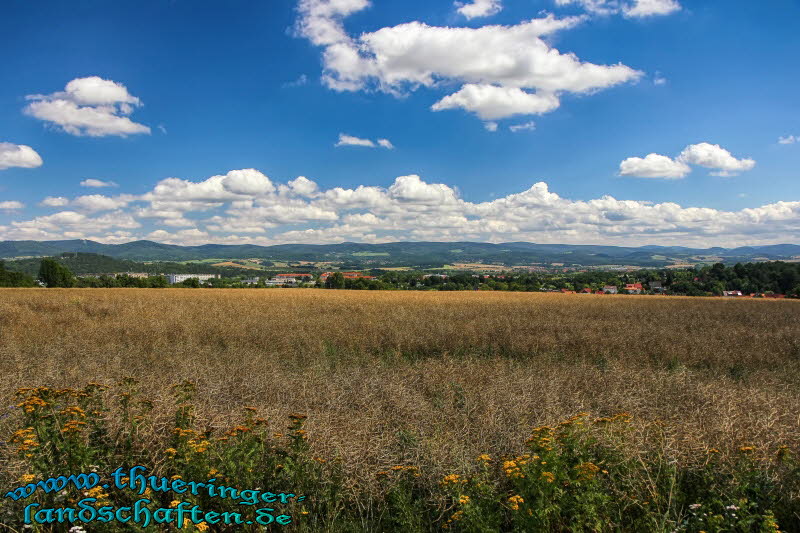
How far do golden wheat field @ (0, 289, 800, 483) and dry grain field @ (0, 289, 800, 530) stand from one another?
0.13 feet

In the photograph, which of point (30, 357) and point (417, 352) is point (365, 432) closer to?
point (417, 352)

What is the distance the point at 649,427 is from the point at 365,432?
365cm

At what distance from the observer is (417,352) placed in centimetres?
1352

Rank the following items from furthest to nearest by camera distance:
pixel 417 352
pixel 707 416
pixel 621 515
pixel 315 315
→ pixel 315 315 < pixel 417 352 < pixel 707 416 < pixel 621 515

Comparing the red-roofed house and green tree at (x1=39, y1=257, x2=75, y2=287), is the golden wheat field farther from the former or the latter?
green tree at (x1=39, y1=257, x2=75, y2=287)

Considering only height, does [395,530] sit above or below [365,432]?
below

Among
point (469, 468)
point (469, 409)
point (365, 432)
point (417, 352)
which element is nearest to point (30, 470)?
point (365, 432)

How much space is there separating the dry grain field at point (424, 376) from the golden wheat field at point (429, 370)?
4 cm

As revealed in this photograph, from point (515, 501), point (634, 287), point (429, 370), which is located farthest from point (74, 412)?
point (634, 287)

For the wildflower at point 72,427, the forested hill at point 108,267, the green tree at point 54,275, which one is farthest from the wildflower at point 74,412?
the forested hill at point 108,267

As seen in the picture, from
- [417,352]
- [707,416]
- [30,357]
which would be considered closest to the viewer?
[707,416]

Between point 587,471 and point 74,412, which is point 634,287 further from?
point 74,412

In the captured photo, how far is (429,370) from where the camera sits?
9.00m

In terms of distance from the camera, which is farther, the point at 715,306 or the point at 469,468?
the point at 715,306
